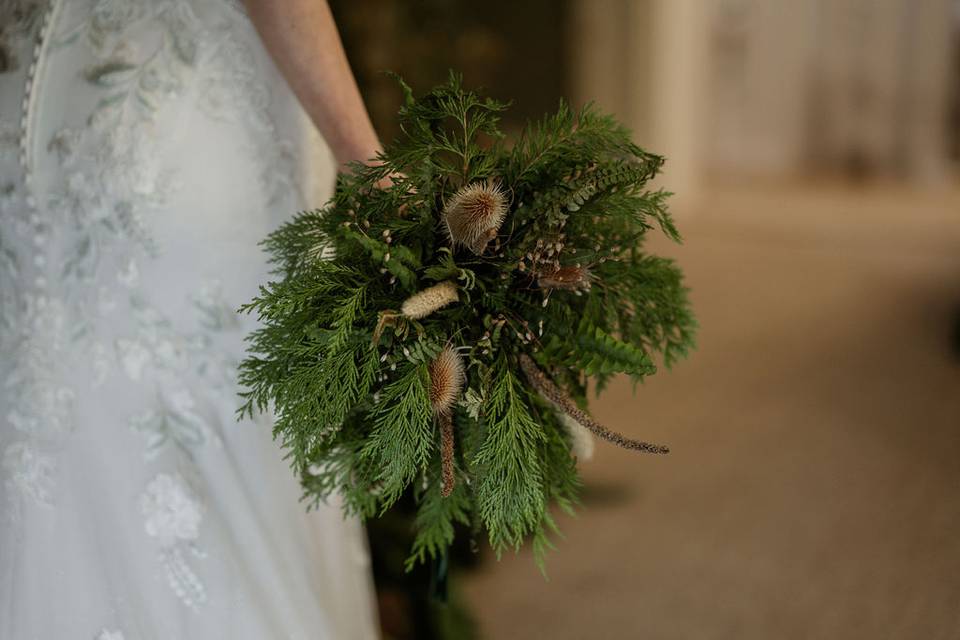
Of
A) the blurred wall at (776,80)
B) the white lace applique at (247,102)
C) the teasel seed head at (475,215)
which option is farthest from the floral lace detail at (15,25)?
the blurred wall at (776,80)

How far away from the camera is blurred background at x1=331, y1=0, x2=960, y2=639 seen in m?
1.98

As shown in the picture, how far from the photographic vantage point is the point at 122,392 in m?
0.98

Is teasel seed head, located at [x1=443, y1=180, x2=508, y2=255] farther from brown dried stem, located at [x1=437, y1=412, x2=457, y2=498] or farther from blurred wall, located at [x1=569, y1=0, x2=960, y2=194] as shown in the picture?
blurred wall, located at [x1=569, y1=0, x2=960, y2=194]

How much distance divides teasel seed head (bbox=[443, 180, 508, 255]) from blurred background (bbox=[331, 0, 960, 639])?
150 mm

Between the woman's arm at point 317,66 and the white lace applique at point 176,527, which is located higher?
the woman's arm at point 317,66

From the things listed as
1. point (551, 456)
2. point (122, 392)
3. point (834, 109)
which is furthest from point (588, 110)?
point (834, 109)

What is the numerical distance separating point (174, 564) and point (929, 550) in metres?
1.84

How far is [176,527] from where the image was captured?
957 mm

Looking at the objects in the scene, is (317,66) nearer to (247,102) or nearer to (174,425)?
(247,102)

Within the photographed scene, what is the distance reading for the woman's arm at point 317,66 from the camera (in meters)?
0.98

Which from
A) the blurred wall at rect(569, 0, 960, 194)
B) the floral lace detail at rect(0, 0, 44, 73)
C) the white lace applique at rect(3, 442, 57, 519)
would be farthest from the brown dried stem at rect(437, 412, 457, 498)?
the blurred wall at rect(569, 0, 960, 194)

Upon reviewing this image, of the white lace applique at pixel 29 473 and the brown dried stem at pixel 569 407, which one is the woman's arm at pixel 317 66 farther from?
the white lace applique at pixel 29 473

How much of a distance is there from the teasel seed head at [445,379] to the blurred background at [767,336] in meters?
0.28

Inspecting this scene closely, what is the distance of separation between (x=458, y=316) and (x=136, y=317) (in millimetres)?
408
